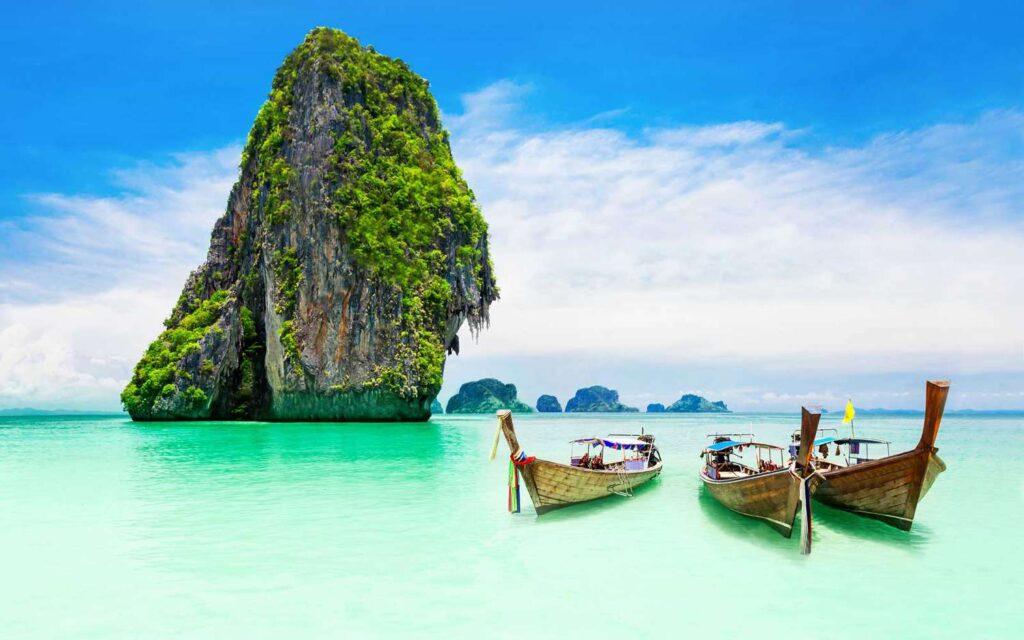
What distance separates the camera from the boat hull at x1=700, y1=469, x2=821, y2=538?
8992mm

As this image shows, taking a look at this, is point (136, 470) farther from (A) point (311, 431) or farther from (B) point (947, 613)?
(B) point (947, 613)

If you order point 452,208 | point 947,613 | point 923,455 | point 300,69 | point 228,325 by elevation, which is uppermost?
point 300,69

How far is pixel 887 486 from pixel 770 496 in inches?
89.8

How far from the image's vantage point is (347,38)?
4538 cm

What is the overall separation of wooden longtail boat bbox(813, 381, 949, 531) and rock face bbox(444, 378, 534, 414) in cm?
11563

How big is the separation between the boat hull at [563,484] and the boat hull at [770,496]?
2393 millimetres

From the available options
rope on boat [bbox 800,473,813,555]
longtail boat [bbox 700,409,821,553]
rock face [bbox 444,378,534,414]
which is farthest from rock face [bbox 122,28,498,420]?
rock face [bbox 444,378,534,414]

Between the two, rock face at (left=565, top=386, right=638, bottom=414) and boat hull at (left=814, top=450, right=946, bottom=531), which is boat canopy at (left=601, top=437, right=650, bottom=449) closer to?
boat hull at (left=814, top=450, right=946, bottom=531)

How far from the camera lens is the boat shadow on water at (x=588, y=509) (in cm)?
1114

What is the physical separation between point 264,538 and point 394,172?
3576 centimetres

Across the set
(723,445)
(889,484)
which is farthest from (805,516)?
(723,445)

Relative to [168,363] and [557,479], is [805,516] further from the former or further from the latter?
[168,363]

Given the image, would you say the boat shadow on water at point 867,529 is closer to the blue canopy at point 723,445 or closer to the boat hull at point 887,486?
the boat hull at point 887,486

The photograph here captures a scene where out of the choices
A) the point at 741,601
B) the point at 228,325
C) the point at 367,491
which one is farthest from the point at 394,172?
the point at 741,601
